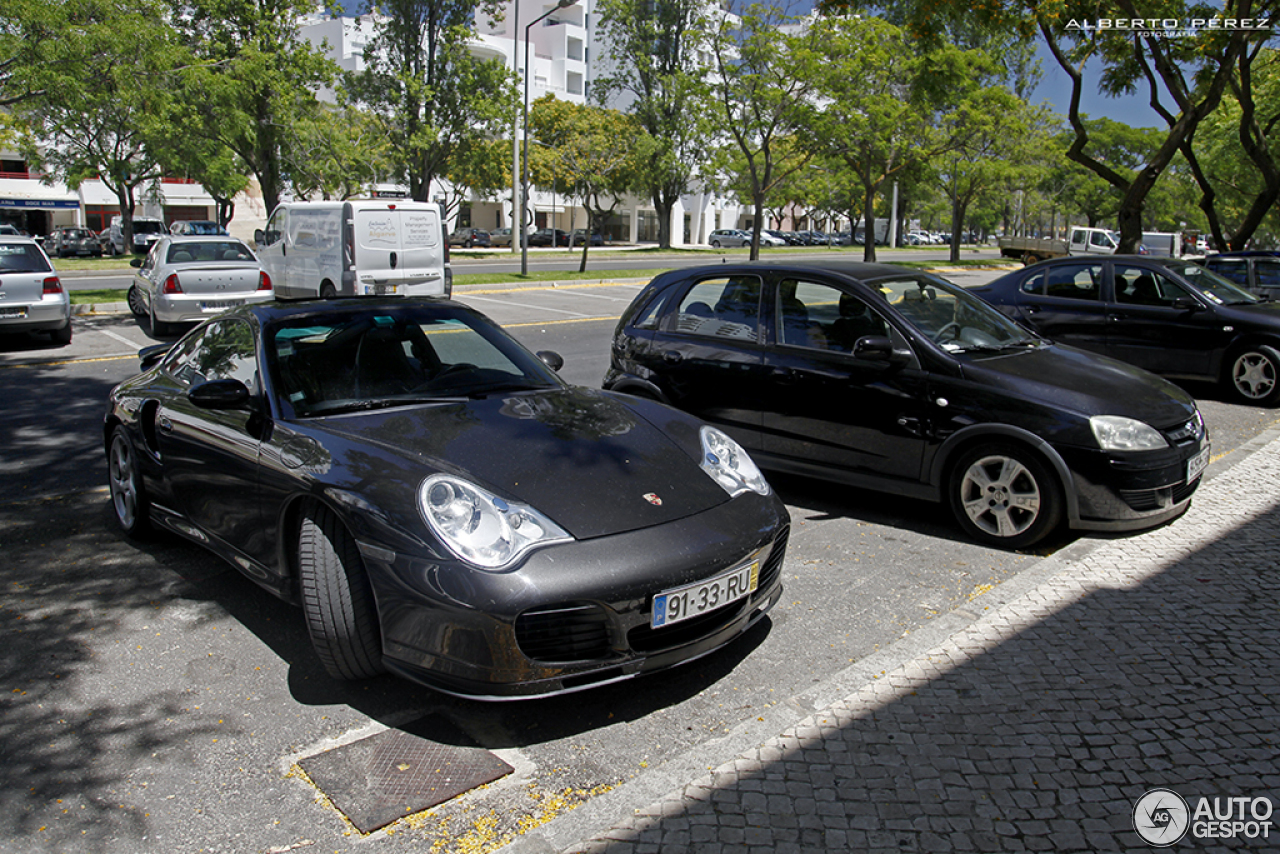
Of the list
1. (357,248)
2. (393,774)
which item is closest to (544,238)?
(357,248)

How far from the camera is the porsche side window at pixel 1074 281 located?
10.3 meters

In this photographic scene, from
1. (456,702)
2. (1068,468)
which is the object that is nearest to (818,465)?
(1068,468)

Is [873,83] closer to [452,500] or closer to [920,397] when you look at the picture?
[920,397]

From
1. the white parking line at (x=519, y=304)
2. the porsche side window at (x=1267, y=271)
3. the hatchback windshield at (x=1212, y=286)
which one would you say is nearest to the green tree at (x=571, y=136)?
the white parking line at (x=519, y=304)

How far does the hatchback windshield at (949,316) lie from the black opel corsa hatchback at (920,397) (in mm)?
12

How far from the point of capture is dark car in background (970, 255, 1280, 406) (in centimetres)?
964

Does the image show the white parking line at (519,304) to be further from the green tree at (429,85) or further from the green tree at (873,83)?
the green tree at (429,85)

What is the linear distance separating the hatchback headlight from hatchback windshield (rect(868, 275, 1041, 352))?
3.07ft

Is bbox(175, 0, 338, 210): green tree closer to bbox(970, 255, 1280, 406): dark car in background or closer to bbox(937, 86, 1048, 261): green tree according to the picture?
bbox(970, 255, 1280, 406): dark car in background

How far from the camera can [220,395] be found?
156 inches

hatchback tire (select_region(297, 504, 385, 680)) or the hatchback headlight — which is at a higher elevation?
the hatchback headlight

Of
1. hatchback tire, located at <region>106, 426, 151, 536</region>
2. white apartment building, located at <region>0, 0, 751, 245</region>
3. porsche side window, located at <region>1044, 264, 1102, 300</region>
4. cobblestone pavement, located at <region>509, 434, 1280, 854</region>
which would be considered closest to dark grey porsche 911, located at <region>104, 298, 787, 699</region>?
hatchback tire, located at <region>106, 426, 151, 536</region>

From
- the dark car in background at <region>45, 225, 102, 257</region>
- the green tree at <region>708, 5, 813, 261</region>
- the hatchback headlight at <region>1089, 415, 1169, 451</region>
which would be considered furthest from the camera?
the dark car in background at <region>45, 225, 102, 257</region>

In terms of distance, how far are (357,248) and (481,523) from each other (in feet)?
41.3
